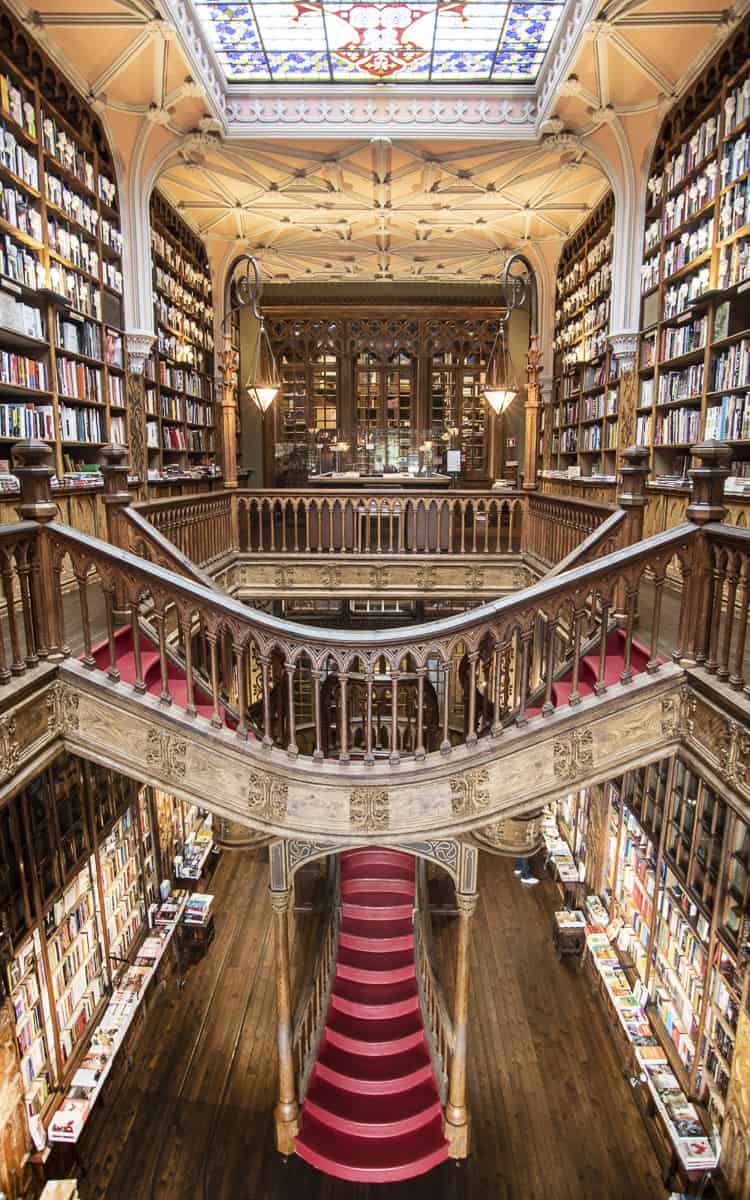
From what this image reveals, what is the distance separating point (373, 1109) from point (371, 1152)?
0.26 meters

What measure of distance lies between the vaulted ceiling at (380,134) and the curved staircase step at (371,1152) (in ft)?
25.8

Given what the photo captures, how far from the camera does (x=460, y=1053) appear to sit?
4125 mm

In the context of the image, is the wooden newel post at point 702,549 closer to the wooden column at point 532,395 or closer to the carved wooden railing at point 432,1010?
the carved wooden railing at point 432,1010

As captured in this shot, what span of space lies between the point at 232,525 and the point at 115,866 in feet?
12.6

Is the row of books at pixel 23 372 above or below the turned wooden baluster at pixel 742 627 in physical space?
above

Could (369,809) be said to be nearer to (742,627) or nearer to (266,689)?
(266,689)

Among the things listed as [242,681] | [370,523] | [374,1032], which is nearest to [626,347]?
[370,523]

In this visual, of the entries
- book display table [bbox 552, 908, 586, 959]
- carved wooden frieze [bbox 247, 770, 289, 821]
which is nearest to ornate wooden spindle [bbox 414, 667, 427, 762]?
carved wooden frieze [bbox 247, 770, 289, 821]

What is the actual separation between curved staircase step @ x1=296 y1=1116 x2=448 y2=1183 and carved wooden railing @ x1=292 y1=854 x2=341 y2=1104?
0.26 meters

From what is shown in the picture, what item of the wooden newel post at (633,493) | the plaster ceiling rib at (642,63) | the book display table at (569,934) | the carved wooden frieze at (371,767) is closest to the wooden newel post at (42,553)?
the carved wooden frieze at (371,767)

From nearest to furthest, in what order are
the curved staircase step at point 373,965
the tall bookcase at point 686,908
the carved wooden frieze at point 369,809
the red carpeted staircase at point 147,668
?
the carved wooden frieze at point 369,809, the red carpeted staircase at point 147,668, the tall bookcase at point 686,908, the curved staircase step at point 373,965

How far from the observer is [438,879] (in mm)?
7484

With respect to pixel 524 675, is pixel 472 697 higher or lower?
lower

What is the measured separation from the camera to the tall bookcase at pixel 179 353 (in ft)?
26.6
